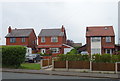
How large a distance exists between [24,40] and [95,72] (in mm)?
33651

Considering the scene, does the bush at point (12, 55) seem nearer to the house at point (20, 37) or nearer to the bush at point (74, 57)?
the bush at point (74, 57)

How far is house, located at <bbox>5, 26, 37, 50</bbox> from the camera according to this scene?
48094 mm

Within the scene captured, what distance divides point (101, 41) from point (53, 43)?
12215mm

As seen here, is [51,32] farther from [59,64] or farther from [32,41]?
[59,64]

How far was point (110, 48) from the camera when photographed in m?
41.1

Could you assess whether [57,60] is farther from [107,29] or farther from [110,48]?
[107,29]

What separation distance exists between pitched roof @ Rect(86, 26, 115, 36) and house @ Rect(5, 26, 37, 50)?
1545 centimetres

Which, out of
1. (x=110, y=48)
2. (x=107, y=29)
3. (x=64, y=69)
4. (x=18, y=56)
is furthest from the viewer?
(x=107, y=29)

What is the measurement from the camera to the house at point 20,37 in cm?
4809

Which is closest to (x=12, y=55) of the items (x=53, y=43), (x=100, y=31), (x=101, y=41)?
(x=101, y=41)

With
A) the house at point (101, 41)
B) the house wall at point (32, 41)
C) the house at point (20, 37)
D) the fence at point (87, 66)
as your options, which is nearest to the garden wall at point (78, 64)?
the fence at point (87, 66)

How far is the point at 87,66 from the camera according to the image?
57.7 feet

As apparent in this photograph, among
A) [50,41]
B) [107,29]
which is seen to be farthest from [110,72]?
[50,41]

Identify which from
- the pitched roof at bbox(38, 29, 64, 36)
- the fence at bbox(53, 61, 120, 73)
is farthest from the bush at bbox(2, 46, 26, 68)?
the pitched roof at bbox(38, 29, 64, 36)
